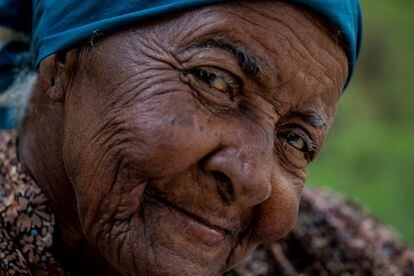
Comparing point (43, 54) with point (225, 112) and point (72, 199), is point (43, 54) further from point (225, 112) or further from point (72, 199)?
point (225, 112)

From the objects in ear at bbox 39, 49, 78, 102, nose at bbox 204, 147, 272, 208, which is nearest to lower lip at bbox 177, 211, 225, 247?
nose at bbox 204, 147, 272, 208

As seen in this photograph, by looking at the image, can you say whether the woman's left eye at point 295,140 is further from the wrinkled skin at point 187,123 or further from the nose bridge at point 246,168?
the nose bridge at point 246,168

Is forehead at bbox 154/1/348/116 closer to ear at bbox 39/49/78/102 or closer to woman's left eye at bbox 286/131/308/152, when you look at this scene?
woman's left eye at bbox 286/131/308/152

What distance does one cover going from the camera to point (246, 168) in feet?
6.51

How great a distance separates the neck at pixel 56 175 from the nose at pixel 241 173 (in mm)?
697

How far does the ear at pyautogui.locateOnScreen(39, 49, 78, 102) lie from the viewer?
7.36ft

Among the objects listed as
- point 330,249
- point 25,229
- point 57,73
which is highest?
point 57,73

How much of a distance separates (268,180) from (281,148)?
0.27 metres

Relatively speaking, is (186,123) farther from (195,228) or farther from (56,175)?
(56,175)

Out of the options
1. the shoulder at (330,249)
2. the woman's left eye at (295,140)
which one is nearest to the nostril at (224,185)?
the woman's left eye at (295,140)

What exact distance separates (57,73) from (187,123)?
63cm

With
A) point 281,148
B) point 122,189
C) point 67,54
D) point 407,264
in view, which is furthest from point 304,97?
point 407,264

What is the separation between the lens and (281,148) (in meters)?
2.29

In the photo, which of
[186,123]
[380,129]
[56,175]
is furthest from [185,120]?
[380,129]
